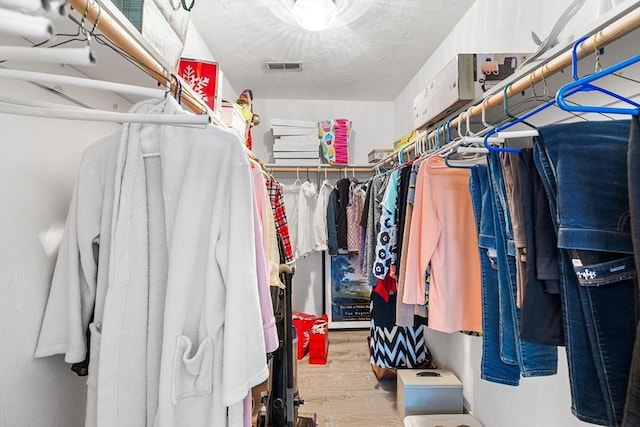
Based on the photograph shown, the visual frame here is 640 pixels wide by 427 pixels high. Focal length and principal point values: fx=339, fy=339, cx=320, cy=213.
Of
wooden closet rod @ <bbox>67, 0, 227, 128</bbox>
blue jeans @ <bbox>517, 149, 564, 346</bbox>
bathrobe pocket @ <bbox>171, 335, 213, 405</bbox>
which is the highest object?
wooden closet rod @ <bbox>67, 0, 227, 128</bbox>

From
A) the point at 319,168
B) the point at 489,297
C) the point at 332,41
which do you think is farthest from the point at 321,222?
the point at 489,297

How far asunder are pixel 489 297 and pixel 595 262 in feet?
1.59

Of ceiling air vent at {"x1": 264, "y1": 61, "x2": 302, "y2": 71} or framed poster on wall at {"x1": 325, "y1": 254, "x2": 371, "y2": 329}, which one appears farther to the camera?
framed poster on wall at {"x1": 325, "y1": 254, "x2": 371, "y2": 329}

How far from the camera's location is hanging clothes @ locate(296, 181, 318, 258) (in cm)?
342

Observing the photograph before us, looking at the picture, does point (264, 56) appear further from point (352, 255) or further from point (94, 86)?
point (94, 86)

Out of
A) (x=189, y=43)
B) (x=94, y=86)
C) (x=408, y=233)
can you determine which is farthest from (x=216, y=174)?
(x=189, y=43)

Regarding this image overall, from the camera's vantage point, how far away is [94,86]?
47 centimetres

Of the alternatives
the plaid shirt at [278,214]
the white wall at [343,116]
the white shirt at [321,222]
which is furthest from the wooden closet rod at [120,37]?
the white wall at [343,116]

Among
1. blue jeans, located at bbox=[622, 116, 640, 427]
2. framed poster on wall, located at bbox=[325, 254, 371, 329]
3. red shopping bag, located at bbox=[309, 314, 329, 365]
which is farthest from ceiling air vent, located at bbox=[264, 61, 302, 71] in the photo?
blue jeans, located at bbox=[622, 116, 640, 427]

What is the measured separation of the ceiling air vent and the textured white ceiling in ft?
0.17

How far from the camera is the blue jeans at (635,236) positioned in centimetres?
51

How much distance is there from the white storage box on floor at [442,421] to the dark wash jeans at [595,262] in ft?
4.57

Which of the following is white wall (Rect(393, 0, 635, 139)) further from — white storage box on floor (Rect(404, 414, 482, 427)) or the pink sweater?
white storage box on floor (Rect(404, 414, 482, 427))

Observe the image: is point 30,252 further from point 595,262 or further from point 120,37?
point 595,262
